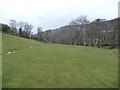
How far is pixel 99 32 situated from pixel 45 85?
4529 cm

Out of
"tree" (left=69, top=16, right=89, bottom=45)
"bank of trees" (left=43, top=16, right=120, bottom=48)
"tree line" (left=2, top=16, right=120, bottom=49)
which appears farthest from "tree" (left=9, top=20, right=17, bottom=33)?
"tree" (left=69, top=16, right=89, bottom=45)

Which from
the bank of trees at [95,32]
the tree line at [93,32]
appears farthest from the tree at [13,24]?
the bank of trees at [95,32]

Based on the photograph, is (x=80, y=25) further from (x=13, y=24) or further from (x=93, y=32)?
(x=13, y=24)

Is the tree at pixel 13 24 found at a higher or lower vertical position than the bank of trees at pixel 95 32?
higher

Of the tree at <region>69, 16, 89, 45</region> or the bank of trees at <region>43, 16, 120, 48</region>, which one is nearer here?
the bank of trees at <region>43, 16, 120, 48</region>

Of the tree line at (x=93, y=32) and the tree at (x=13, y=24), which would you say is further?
the tree at (x=13, y=24)

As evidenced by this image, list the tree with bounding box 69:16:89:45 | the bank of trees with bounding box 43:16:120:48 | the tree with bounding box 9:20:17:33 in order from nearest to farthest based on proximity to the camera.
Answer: the bank of trees with bounding box 43:16:120:48, the tree with bounding box 69:16:89:45, the tree with bounding box 9:20:17:33

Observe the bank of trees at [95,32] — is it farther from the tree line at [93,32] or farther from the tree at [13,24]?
the tree at [13,24]

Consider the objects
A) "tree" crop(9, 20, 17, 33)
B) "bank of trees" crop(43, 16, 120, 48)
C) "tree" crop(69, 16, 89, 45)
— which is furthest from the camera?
"tree" crop(9, 20, 17, 33)

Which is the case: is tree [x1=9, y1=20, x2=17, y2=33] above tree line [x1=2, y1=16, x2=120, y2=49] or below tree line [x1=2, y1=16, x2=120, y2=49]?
above

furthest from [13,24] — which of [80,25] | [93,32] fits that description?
[93,32]

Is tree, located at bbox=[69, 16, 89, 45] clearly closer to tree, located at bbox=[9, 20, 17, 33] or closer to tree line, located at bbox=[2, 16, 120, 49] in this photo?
tree line, located at bbox=[2, 16, 120, 49]

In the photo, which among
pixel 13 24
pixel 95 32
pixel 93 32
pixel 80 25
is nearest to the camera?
pixel 95 32

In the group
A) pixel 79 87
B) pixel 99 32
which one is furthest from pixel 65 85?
pixel 99 32
